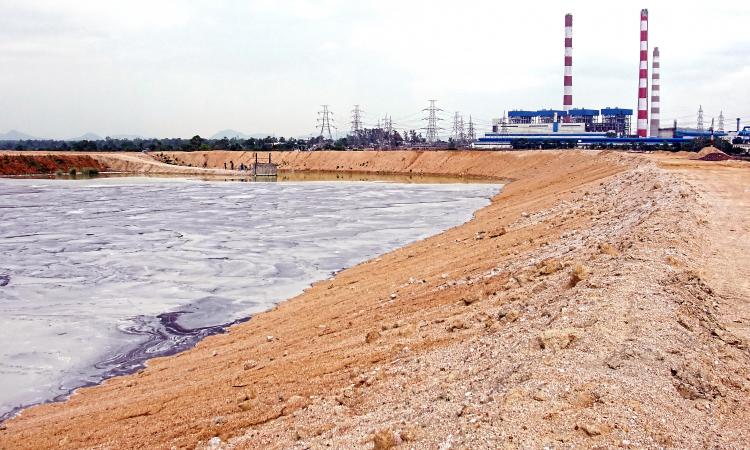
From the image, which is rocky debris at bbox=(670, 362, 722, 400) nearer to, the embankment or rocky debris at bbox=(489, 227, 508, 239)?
rocky debris at bbox=(489, 227, 508, 239)

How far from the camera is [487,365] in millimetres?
9422

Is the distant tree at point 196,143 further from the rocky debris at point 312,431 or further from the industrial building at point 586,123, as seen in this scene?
the rocky debris at point 312,431

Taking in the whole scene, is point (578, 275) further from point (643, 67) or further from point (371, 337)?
point (643, 67)

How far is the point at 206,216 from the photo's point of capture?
156 feet

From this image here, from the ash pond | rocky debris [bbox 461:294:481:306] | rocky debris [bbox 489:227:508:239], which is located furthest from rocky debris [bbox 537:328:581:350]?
rocky debris [bbox 489:227:508:239]

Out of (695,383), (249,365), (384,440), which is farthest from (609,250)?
(384,440)

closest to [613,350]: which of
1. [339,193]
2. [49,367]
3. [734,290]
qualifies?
[734,290]

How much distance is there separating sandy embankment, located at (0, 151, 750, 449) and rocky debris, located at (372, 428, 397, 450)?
1 cm

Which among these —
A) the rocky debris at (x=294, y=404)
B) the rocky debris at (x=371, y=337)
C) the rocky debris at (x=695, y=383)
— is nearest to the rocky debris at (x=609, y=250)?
the rocky debris at (x=371, y=337)

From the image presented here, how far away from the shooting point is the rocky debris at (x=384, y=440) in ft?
24.5

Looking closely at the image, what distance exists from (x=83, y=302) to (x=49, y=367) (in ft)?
20.0

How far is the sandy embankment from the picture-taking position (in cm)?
747

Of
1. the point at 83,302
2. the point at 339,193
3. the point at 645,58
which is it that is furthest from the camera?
the point at 645,58

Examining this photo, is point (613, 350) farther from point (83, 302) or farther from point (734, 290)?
point (83, 302)
